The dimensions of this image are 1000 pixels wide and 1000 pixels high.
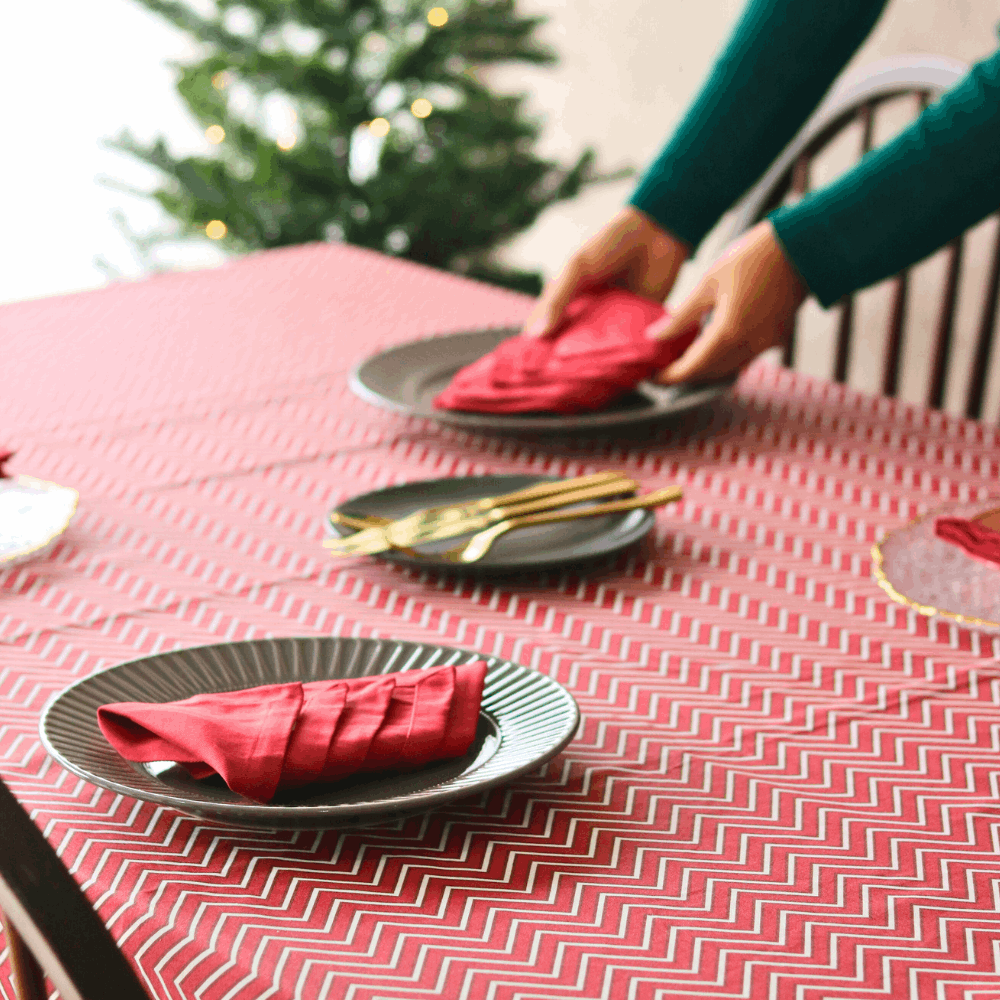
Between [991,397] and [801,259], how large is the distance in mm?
1409

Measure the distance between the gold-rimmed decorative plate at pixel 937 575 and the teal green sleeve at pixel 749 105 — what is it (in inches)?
18.8

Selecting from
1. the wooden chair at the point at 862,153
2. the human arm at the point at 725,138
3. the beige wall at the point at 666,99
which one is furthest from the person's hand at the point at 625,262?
the beige wall at the point at 666,99

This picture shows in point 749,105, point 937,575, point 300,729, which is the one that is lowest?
point 937,575

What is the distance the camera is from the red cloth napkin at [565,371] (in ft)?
3.10

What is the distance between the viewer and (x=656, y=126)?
3.01 m

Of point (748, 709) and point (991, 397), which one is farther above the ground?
point (748, 709)

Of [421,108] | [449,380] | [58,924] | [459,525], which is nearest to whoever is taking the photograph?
[58,924]

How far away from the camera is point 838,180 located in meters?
0.98

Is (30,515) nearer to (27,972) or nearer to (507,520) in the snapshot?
(507,520)

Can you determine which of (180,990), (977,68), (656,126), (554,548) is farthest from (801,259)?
(656,126)

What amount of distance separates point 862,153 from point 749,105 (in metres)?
0.31

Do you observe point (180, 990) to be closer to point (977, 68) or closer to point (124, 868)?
point (124, 868)

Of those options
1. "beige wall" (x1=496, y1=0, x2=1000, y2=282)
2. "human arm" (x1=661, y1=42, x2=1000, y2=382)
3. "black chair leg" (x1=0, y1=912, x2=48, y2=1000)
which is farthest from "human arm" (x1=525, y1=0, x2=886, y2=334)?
"beige wall" (x1=496, y1=0, x2=1000, y2=282)

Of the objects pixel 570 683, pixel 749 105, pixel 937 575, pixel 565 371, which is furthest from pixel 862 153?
pixel 570 683
